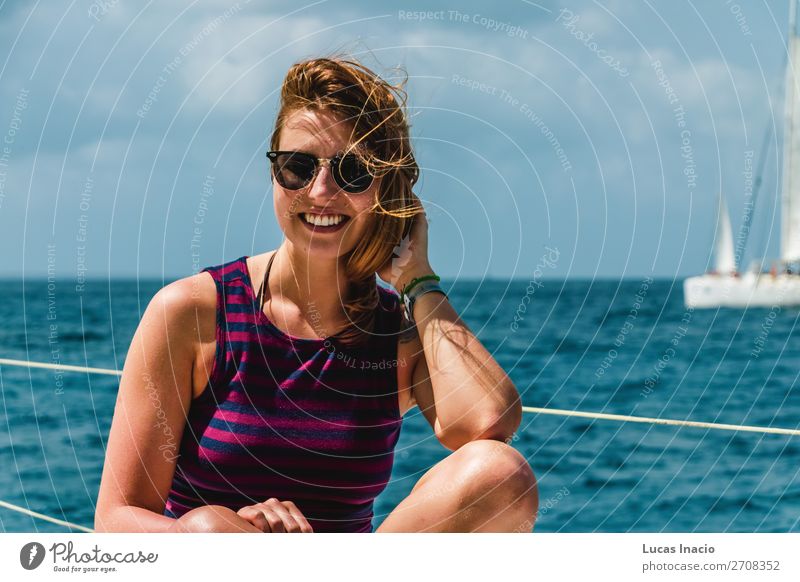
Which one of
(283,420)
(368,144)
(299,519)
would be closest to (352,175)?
A: (368,144)

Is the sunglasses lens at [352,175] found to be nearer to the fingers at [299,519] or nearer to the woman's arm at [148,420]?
the woman's arm at [148,420]

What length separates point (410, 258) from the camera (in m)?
1.65

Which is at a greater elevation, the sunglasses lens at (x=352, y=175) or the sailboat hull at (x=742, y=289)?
the sunglasses lens at (x=352, y=175)

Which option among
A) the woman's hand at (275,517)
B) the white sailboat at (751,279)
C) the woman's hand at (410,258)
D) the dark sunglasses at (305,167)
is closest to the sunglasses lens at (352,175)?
the dark sunglasses at (305,167)

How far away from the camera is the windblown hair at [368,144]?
4.91 feet

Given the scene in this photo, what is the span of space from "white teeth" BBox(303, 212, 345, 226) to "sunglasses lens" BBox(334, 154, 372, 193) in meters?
0.05

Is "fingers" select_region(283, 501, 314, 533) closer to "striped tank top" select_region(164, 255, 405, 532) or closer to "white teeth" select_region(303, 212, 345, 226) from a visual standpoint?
"striped tank top" select_region(164, 255, 405, 532)

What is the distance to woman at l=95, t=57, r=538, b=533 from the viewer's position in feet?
4.76

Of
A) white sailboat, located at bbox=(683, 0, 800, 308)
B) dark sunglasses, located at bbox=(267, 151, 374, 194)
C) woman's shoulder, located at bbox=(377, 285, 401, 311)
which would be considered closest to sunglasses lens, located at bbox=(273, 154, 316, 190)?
dark sunglasses, located at bbox=(267, 151, 374, 194)

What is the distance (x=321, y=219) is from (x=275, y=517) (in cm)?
47

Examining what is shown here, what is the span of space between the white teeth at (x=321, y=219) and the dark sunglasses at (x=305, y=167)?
50 millimetres

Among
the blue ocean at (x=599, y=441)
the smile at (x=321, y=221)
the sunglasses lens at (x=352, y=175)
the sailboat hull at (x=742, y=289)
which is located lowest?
the sailboat hull at (x=742, y=289)
